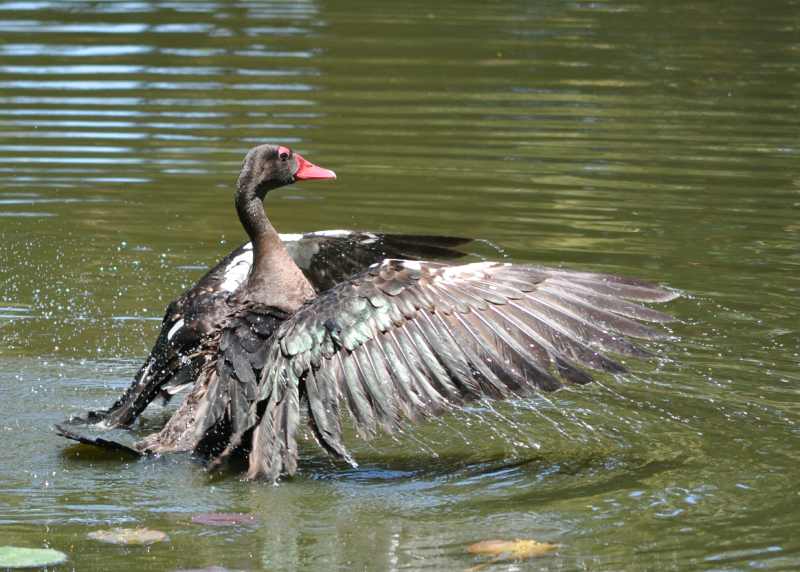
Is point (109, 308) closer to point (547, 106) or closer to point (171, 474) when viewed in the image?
point (171, 474)

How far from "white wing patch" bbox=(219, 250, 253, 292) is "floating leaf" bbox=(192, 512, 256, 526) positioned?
1.96 meters

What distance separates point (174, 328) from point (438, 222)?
12.4 ft

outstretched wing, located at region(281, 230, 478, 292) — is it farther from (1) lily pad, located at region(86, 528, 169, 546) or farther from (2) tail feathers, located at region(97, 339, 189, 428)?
(1) lily pad, located at region(86, 528, 169, 546)

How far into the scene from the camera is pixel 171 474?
284 inches

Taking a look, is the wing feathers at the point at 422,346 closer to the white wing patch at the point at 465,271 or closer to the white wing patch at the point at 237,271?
the white wing patch at the point at 465,271

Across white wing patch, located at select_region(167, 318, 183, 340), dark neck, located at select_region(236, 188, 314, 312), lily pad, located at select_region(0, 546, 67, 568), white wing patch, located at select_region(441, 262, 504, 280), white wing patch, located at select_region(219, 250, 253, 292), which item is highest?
white wing patch, located at select_region(441, 262, 504, 280)

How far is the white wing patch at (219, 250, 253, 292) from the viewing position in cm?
841

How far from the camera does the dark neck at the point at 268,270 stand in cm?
791

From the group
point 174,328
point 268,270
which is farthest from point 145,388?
point 268,270

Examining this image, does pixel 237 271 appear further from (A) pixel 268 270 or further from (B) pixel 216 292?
(A) pixel 268 270

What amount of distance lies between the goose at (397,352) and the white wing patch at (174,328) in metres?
0.48

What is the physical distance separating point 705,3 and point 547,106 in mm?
4847

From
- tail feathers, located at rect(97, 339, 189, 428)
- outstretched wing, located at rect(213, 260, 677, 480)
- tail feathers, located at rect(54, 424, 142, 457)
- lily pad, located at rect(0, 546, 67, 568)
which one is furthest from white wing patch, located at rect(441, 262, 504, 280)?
lily pad, located at rect(0, 546, 67, 568)

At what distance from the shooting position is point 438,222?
1154cm
